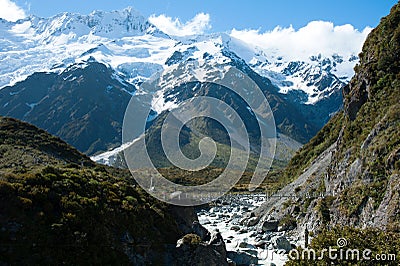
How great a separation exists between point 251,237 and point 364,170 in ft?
47.4

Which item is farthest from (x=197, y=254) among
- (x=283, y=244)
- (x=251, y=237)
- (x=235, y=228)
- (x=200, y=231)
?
(x=235, y=228)

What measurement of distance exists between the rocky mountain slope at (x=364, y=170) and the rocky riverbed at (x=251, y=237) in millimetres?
1898

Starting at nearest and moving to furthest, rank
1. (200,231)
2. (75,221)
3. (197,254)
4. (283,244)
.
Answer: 1. (75,221)
2. (197,254)
3. (200,231)
4. (283,244)

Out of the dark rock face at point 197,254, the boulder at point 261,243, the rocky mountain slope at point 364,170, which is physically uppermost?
the rocky mountain slope at point 364,170

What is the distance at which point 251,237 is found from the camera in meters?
41.0

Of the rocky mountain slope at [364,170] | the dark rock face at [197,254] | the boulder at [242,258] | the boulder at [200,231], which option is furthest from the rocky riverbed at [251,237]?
the dark rock face at [197,254]

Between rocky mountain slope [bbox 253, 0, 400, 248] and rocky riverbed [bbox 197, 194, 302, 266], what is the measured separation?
1.90 m

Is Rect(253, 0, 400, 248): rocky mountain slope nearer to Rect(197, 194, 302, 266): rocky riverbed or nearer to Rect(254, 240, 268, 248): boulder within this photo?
Rect(197, 194, 302, 266): rocky riverbed

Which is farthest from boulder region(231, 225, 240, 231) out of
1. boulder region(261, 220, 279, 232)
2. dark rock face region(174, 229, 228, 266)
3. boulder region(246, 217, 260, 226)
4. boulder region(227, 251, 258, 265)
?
dark rock face region(174, 229, 228, 266)

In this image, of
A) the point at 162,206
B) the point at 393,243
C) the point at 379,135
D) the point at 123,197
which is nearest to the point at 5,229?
the point at 123,197

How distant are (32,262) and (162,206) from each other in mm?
11035

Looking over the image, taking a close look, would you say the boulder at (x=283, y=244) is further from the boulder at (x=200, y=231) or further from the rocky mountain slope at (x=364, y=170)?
the boulder at (x=200, y=231)

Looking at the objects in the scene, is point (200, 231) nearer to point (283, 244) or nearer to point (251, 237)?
point (283, 244)

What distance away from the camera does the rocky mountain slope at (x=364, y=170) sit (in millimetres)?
27328
